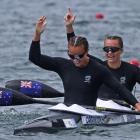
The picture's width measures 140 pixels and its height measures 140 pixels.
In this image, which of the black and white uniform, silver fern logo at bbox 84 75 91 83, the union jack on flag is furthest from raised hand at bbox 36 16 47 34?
the union jack on flag

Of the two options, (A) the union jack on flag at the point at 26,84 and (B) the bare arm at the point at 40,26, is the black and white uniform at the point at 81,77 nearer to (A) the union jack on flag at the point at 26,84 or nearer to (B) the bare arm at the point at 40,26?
(B) the bare arm at the point at 40,26

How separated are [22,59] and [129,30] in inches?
319

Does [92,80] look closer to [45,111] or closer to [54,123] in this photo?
[54,123]

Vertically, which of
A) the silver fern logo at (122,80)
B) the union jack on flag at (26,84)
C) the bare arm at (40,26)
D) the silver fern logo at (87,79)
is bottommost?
the union jack on flag at (26,84)

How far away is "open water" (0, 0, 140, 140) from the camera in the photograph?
59.3 ft

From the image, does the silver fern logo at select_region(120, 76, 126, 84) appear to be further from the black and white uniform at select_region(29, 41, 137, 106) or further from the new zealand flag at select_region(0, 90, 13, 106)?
the new zealand flag at select_region(0, 90, 13, 106)

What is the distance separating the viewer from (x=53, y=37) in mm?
33062

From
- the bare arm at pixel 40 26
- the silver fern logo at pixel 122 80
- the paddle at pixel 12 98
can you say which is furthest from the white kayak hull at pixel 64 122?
the bare arm at pixel 40 26

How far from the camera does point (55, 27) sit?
3603 cm

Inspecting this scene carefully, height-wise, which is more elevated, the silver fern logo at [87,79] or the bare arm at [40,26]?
the bare arm at [40,26]

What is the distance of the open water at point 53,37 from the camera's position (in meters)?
18.1

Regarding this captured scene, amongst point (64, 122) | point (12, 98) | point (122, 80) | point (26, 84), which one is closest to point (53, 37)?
point (26, 84)

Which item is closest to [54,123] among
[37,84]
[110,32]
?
[37,84]

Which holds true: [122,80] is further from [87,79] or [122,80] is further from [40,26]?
[40,26]
